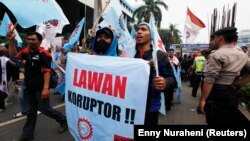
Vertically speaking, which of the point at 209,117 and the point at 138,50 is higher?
the point at 138,50

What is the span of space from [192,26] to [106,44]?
10341 millimetres

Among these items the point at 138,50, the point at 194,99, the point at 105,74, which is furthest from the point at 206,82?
the point at 194,99

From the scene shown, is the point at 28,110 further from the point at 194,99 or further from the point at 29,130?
the point at 194,99

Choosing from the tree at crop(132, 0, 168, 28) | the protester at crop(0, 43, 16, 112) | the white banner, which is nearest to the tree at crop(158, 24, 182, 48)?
the tree at crop(132, 0, 168, 28)

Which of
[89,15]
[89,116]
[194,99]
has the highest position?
[89,15]

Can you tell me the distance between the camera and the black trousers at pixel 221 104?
365cm

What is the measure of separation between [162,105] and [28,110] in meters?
2.45

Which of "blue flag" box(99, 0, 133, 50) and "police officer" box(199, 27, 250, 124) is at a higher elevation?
"blue flag" box(99, 0, 133, 50)

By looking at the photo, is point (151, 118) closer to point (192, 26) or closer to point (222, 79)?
point (222, 79)

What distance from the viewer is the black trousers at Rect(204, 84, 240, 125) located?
3650mm

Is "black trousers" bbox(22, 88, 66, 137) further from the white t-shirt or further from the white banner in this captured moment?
the white t-shirt

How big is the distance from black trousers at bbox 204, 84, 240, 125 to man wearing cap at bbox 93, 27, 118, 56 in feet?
3.99

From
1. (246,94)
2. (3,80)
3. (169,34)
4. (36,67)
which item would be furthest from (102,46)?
(169,34)

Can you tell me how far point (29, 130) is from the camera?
491 cm
